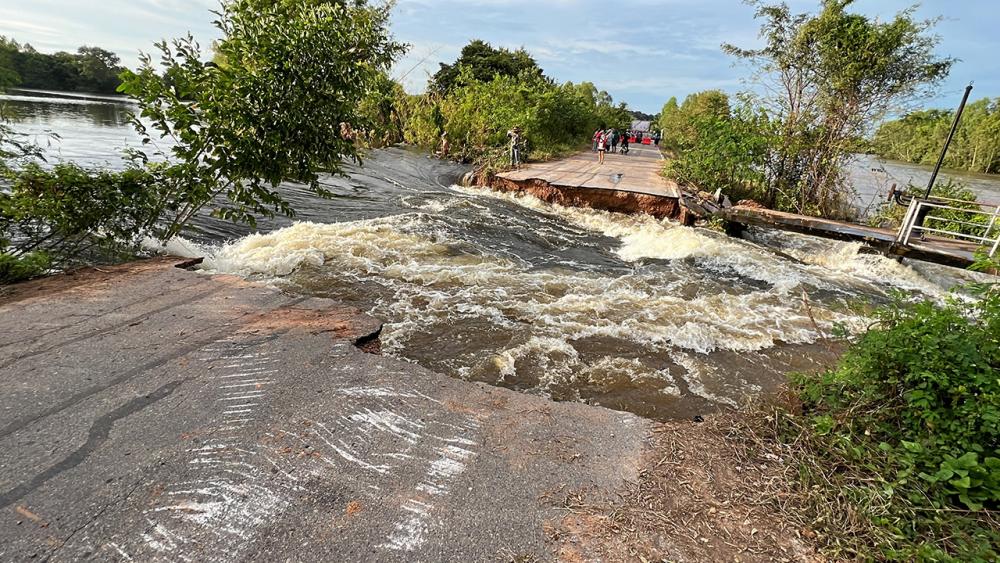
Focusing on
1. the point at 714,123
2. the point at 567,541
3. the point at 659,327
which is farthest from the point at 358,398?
the point at 714,123

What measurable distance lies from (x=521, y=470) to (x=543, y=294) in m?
3.75

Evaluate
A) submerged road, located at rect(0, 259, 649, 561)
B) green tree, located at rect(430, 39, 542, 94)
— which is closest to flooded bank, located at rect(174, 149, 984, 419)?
submerged road, located at rect(0, 259, 649, 561)

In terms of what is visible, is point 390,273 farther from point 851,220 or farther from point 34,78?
point 34,78

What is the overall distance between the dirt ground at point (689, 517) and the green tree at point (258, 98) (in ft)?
15.6

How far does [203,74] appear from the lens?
185 inches

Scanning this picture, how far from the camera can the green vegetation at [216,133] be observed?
4.47 meters

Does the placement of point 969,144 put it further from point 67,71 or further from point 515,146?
point 67,71

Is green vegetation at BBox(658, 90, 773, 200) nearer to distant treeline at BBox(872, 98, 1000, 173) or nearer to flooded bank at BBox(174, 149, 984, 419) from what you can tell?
flooded bank at BBox(174, 149, 984, 419)

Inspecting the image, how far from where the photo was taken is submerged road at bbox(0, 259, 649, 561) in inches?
76.7

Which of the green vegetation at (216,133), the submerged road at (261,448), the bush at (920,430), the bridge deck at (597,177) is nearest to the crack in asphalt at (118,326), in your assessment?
the submerged road at (261,448)

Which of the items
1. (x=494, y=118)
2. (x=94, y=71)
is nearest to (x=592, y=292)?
(x=494, y=118)

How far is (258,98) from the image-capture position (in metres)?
4.83

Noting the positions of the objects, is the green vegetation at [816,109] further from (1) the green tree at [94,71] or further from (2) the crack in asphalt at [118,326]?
(1) the green tree at [94,71]

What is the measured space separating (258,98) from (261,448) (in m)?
4.01
